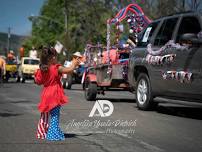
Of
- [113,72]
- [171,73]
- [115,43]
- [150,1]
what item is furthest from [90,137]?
[150,1]

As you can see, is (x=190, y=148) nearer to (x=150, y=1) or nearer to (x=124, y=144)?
(x=124, y=144)

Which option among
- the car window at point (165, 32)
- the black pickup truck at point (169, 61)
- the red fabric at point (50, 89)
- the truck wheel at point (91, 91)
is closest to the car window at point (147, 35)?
the black pickup truck at point (169, 61)

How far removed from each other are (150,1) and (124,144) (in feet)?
96.5

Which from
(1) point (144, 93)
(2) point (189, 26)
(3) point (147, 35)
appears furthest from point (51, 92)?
(3) point (147, 35)

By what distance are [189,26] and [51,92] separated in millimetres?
4310

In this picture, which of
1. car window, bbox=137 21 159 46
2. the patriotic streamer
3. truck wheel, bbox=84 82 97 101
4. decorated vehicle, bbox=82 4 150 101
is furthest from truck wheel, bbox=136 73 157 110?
truck wheel, bbox=84 82 97 101

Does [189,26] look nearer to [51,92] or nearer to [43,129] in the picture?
[51,92]

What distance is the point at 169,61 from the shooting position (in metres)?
11.4

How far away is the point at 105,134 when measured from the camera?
8641 mm

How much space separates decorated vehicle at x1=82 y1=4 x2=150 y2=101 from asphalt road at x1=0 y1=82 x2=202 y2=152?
9.05ft

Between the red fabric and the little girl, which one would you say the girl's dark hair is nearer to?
the little girl

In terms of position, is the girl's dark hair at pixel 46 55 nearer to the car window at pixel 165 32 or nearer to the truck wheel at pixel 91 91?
the car window at pixel 165 32

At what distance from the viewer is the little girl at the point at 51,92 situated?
795 centimetres

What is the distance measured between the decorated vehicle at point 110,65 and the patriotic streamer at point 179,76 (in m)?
3.79
